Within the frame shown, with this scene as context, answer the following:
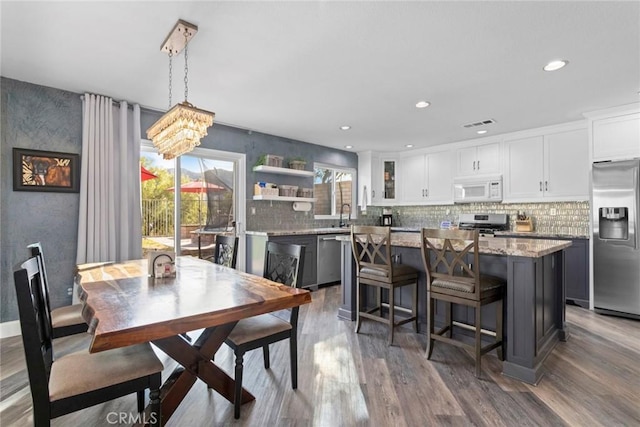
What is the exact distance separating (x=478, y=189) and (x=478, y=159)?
1.68 ft

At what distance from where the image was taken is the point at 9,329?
121 inches

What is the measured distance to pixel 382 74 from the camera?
9.55ft

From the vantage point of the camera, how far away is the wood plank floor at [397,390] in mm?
1815

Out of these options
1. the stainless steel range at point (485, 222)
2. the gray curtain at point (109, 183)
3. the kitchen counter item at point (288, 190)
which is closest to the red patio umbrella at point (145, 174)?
the gray curtain at point (109, 183)

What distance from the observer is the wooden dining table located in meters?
1.25

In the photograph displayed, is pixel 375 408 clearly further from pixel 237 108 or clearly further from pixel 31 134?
pixel 31 134

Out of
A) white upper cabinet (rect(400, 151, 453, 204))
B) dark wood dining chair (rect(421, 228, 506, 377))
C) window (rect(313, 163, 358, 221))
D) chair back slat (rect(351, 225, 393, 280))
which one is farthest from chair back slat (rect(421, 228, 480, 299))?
window (rect(313, 163, 358, 221))

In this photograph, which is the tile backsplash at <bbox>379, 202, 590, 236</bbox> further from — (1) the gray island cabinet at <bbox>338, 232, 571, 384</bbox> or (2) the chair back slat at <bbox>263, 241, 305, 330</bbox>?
(2) the chair back slat at <bbox>263, 241, 305, 330</bbox>

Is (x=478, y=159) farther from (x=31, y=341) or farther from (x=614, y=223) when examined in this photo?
(x=31, y=341)

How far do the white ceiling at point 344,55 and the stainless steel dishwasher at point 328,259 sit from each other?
194 centimetres

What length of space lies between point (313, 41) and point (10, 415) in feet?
9.95

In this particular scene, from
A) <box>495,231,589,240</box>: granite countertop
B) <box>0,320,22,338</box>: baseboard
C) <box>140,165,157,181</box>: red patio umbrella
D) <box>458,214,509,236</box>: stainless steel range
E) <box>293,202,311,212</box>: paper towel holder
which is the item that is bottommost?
<box>0,320,22,338</box>: baseboard

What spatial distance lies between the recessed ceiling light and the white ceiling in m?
0.07

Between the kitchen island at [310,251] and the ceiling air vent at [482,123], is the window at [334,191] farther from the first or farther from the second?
the ceiling air vent at [482,123]
